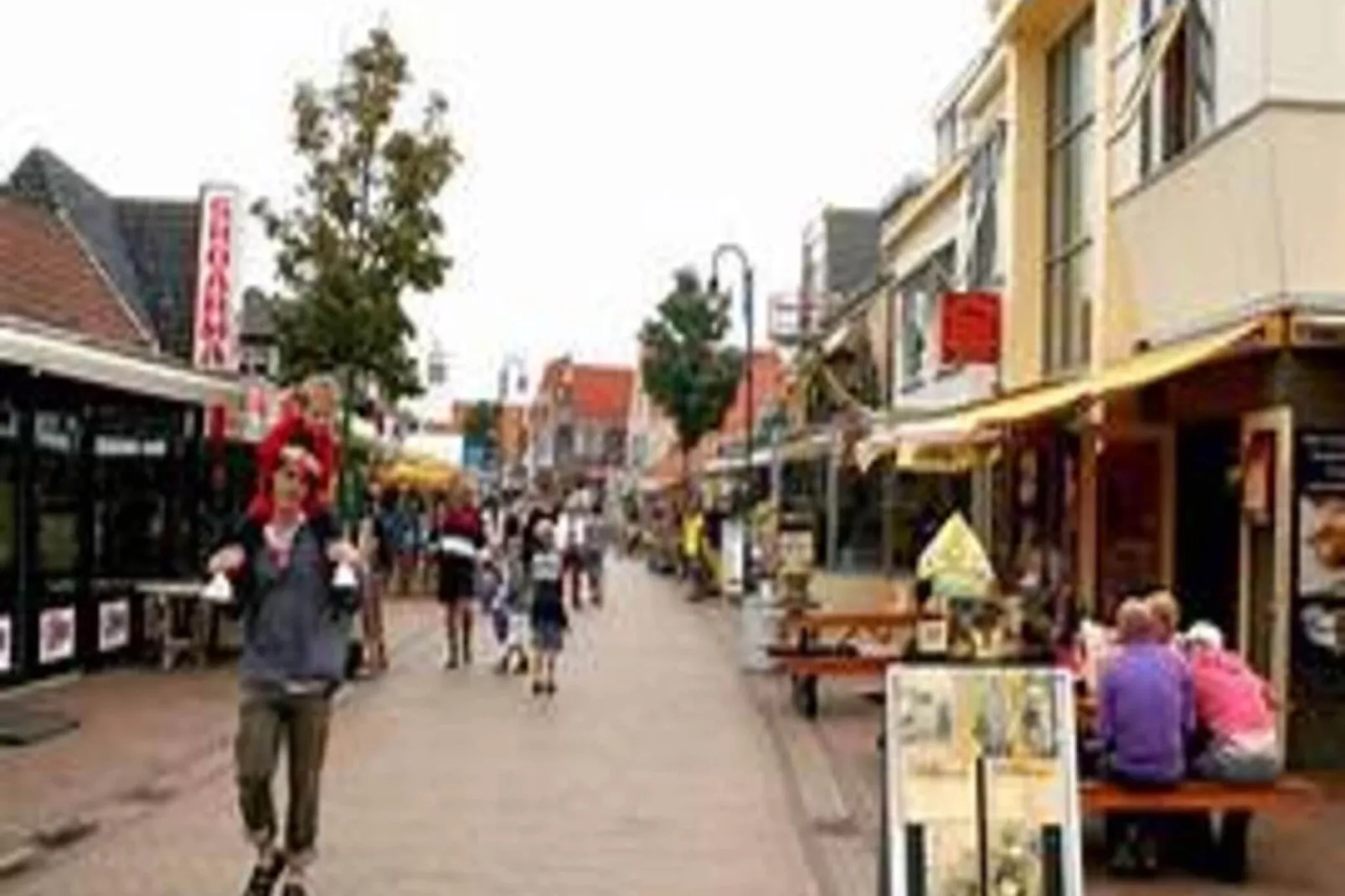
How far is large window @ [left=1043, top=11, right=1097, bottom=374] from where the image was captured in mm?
27484

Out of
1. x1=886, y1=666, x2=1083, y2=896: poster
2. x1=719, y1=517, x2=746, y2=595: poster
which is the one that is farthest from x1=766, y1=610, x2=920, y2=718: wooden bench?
x1=719, y1=517, x2=746, y2=595: poster

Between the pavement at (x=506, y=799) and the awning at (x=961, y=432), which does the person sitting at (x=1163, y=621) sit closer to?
the pavement at (x=506, y=799)

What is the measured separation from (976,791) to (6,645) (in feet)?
42.6

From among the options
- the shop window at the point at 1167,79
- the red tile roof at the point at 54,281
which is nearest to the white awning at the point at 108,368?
the shop window at the point at 1167,79

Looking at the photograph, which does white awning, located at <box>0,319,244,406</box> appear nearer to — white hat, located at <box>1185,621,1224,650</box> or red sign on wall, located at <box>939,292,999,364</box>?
red sign on wall, located at <box>939,292,999,364</box>

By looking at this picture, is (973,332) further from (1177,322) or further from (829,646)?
(1177,322)

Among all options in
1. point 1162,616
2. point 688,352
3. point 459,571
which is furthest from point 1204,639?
point 688,352

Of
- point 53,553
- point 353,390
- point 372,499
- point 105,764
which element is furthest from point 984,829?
point 372,499

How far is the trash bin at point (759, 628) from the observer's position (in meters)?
28.7

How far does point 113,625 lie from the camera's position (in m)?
25.0

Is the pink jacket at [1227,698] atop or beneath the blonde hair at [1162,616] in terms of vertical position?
beneath

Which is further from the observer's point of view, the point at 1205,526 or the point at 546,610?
the point at 546,610

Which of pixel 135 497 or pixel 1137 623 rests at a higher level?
pixel 135 497

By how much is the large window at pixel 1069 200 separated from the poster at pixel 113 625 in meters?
9.48
